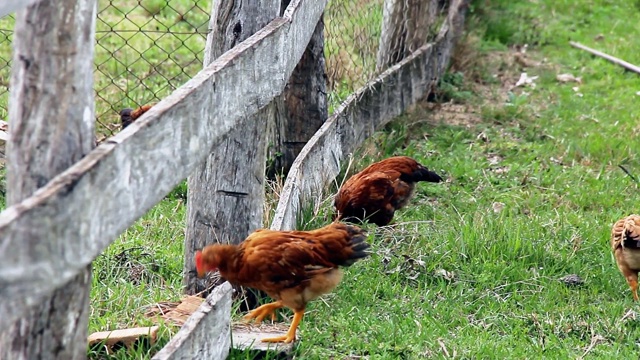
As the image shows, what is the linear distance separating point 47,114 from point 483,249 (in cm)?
381

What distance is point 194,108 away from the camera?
2973 millimetres

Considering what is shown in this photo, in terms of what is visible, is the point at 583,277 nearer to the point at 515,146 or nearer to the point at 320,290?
the point at 320,290

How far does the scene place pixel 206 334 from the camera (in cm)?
353

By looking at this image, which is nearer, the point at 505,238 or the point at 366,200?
the point at 505,238

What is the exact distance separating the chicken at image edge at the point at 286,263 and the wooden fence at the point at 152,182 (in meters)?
0.29

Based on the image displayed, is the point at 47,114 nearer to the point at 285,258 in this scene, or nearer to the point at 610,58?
the point at 285,258

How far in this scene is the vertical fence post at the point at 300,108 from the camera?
6148 mm

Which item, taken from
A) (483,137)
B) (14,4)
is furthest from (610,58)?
(14,4)

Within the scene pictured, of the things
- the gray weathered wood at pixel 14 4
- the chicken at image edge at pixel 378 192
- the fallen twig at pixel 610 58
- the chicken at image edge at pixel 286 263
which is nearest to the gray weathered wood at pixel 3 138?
the chicken at image edge at pixel 286 263

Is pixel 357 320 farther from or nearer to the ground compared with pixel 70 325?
nearer to the ground

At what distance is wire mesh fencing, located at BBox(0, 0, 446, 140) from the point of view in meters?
7.23

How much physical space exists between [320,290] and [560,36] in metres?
7.91

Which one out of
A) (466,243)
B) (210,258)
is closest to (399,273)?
(466,243)

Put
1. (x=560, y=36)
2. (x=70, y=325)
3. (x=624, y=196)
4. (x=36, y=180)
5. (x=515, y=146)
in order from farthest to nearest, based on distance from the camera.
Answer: (x=560, y=36)
(x=515, y=146)
(x=624, y=196)
(x=70, y=325)
(x=36, y=180)
